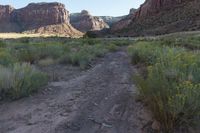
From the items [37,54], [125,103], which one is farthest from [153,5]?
[125,103]

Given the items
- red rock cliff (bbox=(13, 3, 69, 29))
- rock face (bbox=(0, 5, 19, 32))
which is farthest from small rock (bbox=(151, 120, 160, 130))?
red rock cliff (bbox=(13, 3, 69, 29))

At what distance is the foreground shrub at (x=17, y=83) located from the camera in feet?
26.0

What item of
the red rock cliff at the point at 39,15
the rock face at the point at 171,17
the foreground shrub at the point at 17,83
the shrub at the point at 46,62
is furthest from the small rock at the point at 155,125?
the red rock cliff at the point at 39,15

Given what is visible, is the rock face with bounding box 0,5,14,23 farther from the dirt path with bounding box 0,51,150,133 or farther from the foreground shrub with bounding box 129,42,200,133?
the foreground shrub with bounding box 129,42,200,133

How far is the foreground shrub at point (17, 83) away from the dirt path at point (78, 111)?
0.22 meters

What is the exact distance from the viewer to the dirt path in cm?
604

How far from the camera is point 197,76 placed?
6496 mm

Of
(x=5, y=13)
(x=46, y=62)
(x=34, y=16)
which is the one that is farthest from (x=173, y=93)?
(x=5, y=13)

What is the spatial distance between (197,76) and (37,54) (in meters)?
9.78

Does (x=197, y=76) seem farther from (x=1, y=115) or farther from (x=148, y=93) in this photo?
(x=1, y=115)

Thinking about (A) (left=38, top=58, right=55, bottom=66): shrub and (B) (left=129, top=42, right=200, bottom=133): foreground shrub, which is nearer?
(B) (left=129, top=42, right=200, bottom=133): foreground shrub

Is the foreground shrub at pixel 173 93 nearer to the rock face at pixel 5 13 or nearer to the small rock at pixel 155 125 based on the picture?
the small rock at pixel 155 125

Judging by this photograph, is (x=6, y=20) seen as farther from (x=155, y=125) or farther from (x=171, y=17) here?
(x=155, y=125)

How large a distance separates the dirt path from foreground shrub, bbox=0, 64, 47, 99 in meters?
0.22
